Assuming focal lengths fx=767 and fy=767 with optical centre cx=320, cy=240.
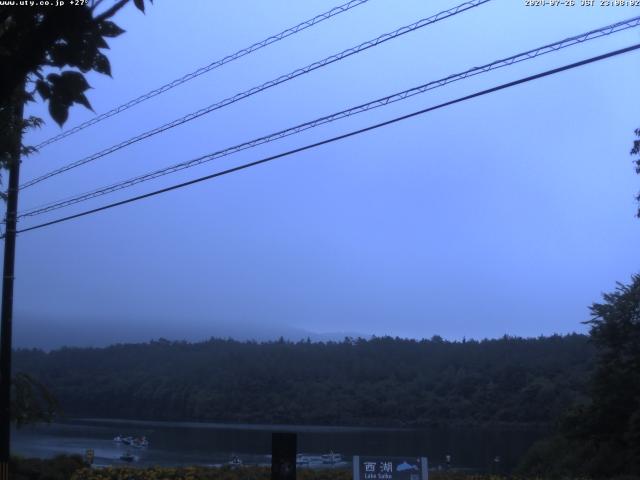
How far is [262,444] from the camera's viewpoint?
35.2 m

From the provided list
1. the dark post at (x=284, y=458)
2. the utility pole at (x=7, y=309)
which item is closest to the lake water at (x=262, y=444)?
the utility pole at (x=7, y=309)

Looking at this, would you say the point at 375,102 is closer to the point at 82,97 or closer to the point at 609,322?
the point at 82,97

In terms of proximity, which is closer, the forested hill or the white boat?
the white boat

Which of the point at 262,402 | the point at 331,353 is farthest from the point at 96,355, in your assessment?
the point at 331,353

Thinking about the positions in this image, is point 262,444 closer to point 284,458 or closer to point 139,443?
point 139,443

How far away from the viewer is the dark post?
31.1 feet

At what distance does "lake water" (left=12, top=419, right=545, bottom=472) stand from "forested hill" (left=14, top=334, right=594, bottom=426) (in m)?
2.68

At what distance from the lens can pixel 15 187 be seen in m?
14.9

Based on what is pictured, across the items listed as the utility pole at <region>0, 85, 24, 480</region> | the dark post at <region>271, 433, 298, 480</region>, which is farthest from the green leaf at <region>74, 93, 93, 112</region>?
the utility pole at <region>0, 85, 24, 480</region>

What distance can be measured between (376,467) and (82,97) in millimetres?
7777

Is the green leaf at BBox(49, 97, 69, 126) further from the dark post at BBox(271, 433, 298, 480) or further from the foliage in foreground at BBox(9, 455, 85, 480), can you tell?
the foliage in foreground at BBox(9, 455, 85, 480)

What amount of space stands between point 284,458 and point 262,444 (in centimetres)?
2657

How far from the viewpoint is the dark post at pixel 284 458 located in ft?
31.1

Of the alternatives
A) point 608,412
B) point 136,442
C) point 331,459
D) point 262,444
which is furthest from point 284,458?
point 262,444
